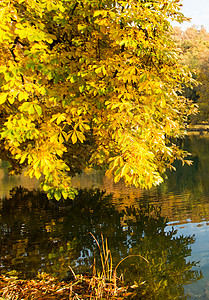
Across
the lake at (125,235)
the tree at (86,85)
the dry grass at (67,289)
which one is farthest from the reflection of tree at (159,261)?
the tree at (86,85)

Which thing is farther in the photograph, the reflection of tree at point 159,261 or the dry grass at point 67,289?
the reflection of tree at point 159,261

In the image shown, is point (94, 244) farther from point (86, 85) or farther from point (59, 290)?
point (86, 85)

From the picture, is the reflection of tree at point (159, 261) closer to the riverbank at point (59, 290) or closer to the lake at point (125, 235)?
the lake at point (125, 235)

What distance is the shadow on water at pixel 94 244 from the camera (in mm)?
7910

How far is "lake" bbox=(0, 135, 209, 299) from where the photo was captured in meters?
7.99

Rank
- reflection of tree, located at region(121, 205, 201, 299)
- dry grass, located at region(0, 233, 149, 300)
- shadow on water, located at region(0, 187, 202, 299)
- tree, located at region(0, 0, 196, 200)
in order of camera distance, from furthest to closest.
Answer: shadow on water, located at region(0, 187, 202, 299)
reflection of tree, located at region(121, 205, 201, 299)
tree, located at region(0, 0, 196, 200)
dry grass, located at region(0, 233, 149, 300)

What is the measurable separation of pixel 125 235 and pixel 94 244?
1.35 metres

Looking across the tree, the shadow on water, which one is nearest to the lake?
the shadow on water

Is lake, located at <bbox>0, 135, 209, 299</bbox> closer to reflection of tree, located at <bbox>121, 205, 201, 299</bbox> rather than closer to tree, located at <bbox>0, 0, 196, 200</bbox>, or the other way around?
reflection of tree, located at <bbox>121, 205, 201, 299</bbox>

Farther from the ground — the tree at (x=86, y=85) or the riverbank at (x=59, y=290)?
the tree at (x=86, y=85)

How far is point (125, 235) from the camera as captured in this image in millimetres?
11477

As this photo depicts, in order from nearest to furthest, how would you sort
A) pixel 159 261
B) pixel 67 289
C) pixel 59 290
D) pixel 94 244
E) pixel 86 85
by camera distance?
1. pixel 59 290
2. pixel 67 289
3. pixel 86 85
4. pixel 159 261
5. pixel 94 244

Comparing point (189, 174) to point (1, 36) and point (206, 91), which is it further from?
point (206, 91)

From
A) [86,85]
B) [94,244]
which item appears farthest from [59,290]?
[86,85]
